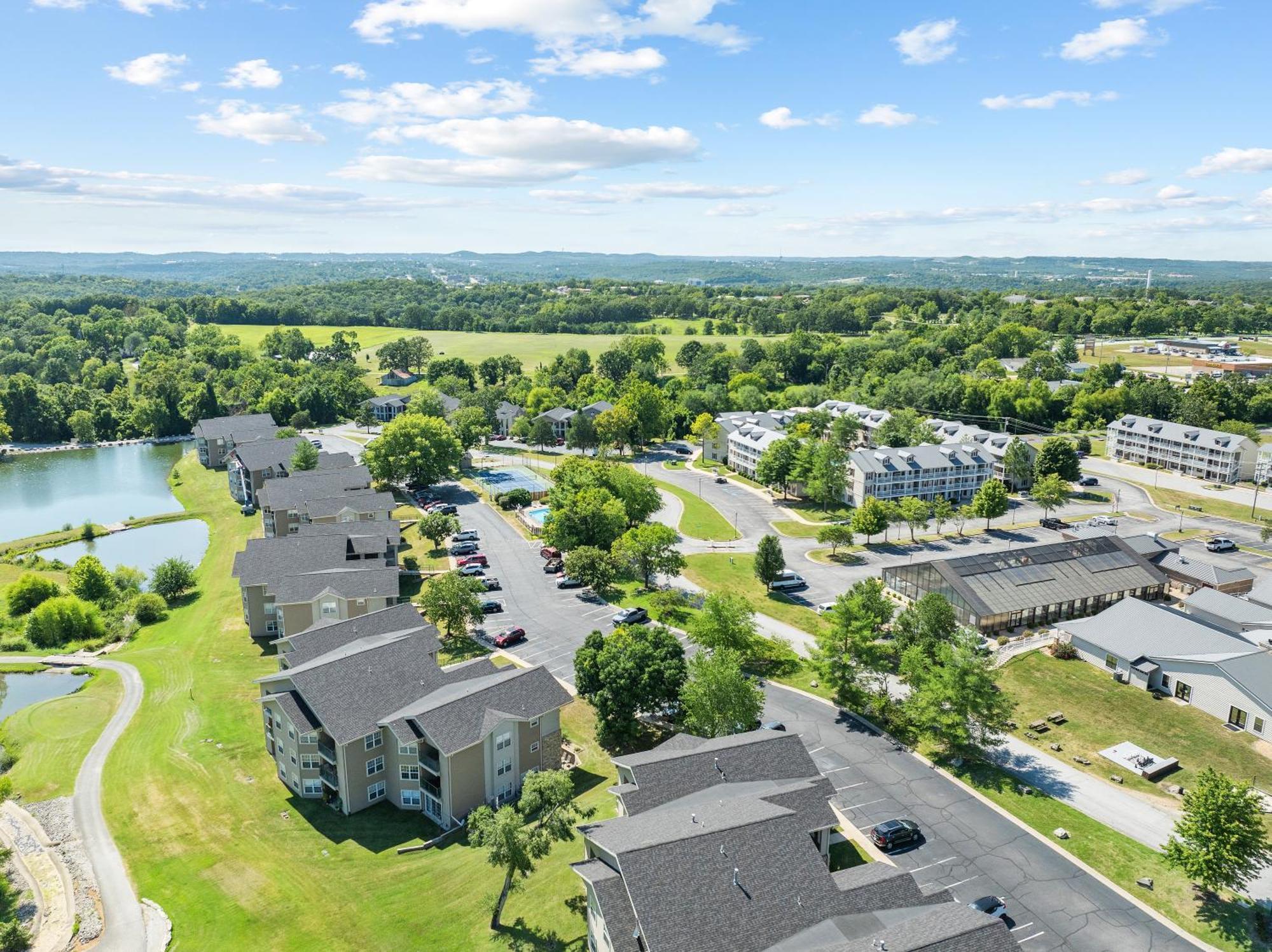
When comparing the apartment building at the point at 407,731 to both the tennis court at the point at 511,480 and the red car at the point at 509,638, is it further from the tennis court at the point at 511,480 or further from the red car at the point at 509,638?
the tennis court at the point at 511,480

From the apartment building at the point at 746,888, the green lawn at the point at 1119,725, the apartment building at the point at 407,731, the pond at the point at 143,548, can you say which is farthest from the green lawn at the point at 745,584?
the pond at the point at 143,548

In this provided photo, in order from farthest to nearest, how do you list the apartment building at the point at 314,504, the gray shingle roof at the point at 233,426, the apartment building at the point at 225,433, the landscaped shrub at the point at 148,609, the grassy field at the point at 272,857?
the gray shingle roof at the point at 233,426, the apartment building at the point at 225,433, the apartment building at the point at 314,504, the landscaped shrub at the point at 148,609, the grassy field at the point at 272,857

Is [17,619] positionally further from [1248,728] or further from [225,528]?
[1248,728]

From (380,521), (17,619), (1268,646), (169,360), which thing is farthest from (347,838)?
(169,360)

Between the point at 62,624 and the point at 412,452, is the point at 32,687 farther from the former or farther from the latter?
the point at 412,452

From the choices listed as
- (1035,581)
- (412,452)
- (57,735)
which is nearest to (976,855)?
(1035,581)

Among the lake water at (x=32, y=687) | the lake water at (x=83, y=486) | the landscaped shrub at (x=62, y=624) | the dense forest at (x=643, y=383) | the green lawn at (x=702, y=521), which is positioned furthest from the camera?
the dense forest at (x=643, y=383)
